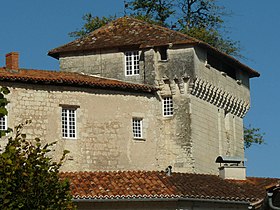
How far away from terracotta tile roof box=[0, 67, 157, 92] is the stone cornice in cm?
189

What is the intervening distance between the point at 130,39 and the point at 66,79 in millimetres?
5497

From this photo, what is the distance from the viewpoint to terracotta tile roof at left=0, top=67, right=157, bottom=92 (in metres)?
34.1

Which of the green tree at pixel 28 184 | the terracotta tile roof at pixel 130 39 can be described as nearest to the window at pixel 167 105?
the terracotta tile roof at pixel 130 39

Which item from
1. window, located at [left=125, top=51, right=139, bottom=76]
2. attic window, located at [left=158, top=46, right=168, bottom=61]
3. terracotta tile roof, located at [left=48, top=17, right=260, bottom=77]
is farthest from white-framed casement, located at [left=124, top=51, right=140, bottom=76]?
attic window, located at [left=158, top=46, right=168, bottom=61]

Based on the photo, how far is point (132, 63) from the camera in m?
39.3

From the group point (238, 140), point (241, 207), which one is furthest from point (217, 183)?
point (238, 140)

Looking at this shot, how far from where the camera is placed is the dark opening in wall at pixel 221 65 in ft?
133

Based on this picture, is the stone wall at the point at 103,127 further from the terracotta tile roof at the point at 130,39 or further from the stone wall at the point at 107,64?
the terracotta tile roof at the point at 130,39

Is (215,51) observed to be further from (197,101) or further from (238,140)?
(238,140)

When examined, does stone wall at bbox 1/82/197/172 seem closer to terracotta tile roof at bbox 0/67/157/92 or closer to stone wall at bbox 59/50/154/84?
terracotta tile roof at bbox 0/67/157/92

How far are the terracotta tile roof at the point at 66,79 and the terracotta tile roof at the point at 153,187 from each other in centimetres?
502

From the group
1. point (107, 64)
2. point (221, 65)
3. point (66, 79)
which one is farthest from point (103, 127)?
point (221, 65)

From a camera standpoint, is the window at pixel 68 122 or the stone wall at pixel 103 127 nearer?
the stone wall at pixel 103 127

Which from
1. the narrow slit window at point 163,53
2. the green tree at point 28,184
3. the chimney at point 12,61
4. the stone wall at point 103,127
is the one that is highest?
the narrow slit window at point 163,53
